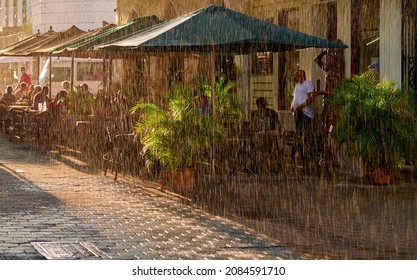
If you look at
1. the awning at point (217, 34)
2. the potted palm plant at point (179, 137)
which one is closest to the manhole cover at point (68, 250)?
the potted palm plant at point (179, 137)

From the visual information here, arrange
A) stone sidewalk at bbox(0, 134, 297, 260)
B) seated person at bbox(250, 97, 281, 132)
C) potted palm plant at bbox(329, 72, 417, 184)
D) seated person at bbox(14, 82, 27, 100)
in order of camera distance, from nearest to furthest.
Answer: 1. stone sidewalk at bbox(0, 134, 297, 260)
2. potted palm plant at bbox(329, 72, 417, 184)
3. seated person at bbox(250, 97, 281, 132)
4. seated person at bbox(14, 82, 27, 100)

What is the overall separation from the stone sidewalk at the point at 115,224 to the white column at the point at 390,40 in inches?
211

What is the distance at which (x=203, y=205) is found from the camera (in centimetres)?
1310

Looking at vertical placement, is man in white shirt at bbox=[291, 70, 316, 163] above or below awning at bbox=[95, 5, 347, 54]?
below

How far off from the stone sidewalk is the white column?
537 centimetres

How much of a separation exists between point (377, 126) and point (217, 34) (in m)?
2.56

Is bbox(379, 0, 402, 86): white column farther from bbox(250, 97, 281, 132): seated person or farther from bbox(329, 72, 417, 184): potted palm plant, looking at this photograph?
bbox(329, 72, 417, 184): potted palm plant

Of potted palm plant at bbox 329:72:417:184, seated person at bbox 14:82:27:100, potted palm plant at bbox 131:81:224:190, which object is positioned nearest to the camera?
potted palm plant at bbox 131:81:224:190

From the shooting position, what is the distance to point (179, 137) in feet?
47.0

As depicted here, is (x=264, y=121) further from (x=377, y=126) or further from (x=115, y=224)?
(x=115, y=224)

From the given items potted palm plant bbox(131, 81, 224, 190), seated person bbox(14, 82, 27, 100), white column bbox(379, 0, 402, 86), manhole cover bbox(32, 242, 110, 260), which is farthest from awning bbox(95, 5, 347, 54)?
seated person bbox(14, 82, 27, 100)

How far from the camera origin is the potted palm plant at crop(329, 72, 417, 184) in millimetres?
14969

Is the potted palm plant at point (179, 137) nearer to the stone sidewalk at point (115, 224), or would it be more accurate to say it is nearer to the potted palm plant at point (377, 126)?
the stone sidewalk at point (115, 224)

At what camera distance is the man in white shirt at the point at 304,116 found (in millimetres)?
16562
